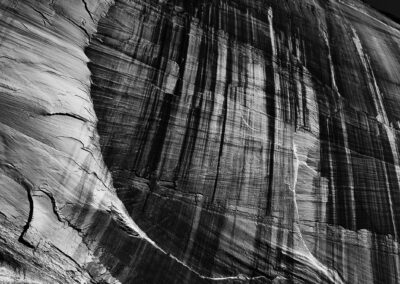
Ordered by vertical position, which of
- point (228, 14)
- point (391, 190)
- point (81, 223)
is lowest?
point (81, 223)

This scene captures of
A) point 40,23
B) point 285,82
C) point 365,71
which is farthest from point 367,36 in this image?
point 40,23

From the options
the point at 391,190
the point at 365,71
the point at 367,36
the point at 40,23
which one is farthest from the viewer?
the point at 367,36

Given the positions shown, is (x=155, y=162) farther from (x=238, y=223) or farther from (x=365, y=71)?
(x=365, y=71)

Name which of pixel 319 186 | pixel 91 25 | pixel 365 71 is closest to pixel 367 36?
pixel 365 71

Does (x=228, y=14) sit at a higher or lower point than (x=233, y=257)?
higher

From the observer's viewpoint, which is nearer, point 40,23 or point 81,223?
point 81,223

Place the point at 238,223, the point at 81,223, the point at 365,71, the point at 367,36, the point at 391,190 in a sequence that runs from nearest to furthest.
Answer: the point at 81,223
the point at 238,223
the point at 391,190
the point at 365,71
the point at 367,36

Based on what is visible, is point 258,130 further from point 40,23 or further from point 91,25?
point 40,23
